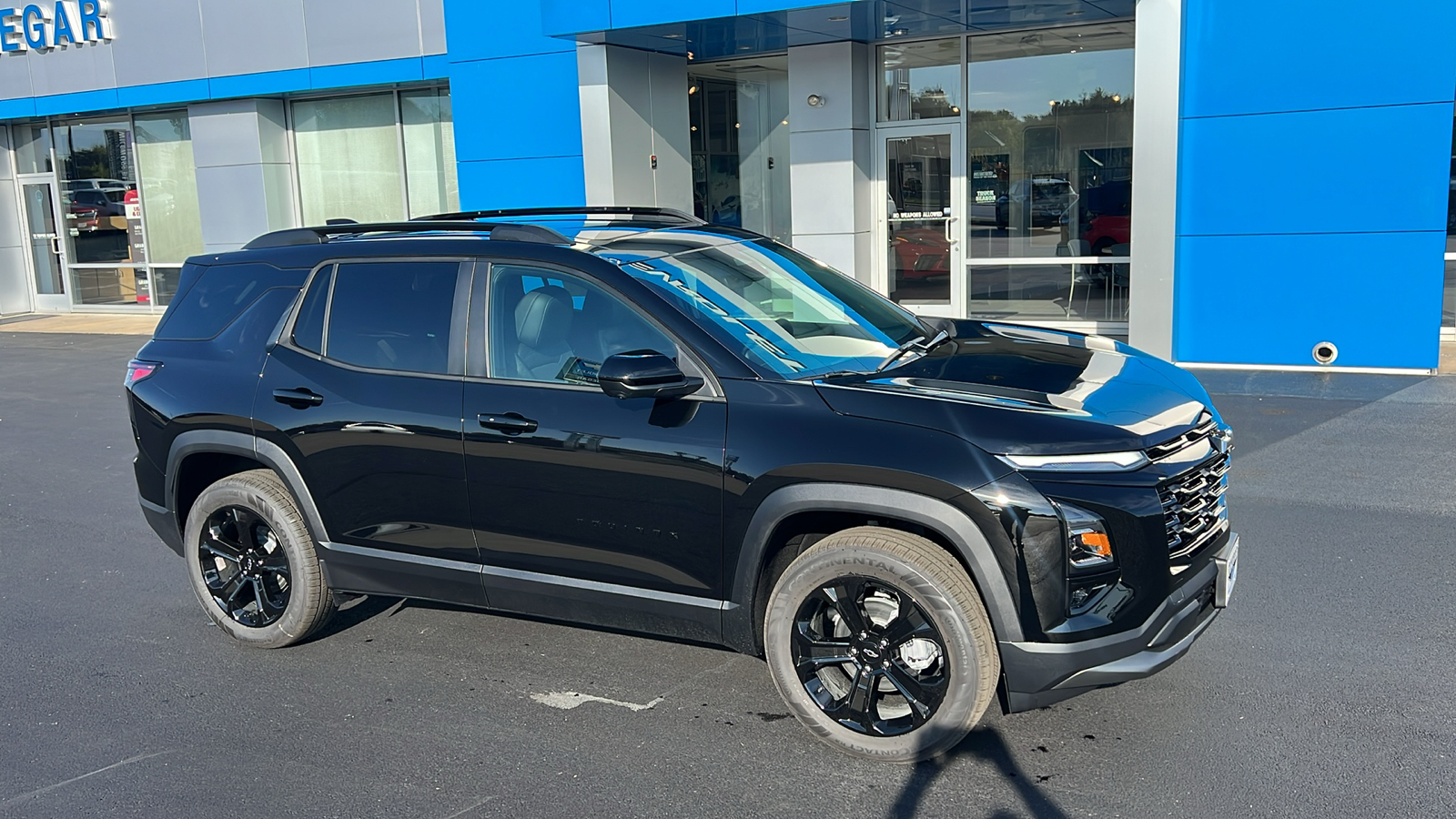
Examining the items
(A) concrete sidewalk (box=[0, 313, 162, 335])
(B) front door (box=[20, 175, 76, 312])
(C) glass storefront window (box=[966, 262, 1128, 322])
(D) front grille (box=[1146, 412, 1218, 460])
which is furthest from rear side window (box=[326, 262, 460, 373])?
(B) front door (box=[20, 175, 76, 312])

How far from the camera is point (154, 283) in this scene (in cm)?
2098

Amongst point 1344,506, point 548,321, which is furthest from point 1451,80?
point 548,321

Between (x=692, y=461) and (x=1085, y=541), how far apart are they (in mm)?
1351

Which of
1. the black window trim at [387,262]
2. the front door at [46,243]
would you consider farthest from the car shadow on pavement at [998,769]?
the front door at [46,243]

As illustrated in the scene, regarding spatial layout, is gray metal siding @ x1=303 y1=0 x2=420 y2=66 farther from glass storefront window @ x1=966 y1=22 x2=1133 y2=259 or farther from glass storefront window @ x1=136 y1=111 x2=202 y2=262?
glass storefront window @ x1=966 y1=22 x2=1133 y2=259

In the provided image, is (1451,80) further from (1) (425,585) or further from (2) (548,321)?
(1) (425,585)

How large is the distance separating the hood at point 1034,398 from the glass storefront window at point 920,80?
9721 mm

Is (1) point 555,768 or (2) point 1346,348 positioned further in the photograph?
(2) point 1346,348

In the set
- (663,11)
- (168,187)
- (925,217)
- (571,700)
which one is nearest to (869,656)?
(571,700)

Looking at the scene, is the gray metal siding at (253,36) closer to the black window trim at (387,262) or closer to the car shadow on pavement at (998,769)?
the black window trim at (387,262)

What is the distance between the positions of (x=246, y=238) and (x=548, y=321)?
623 inches

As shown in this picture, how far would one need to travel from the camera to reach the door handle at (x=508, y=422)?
4582 mm

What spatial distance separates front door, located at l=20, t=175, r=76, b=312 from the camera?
72.7 feet

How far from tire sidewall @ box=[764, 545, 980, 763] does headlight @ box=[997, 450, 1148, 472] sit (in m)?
0.48
